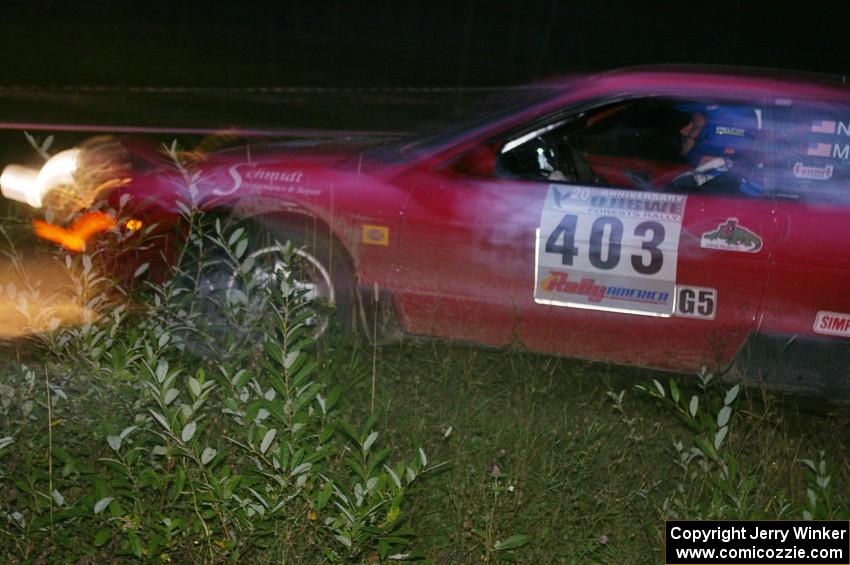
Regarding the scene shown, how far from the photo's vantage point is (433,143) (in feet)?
18.2

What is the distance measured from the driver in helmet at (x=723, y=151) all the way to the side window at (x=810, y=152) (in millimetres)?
95

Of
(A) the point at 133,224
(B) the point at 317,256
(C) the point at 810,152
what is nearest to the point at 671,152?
(C) the point at 810,152

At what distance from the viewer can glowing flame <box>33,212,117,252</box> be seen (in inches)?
186

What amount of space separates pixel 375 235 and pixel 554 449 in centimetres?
151

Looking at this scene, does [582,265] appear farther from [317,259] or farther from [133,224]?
[133,224]

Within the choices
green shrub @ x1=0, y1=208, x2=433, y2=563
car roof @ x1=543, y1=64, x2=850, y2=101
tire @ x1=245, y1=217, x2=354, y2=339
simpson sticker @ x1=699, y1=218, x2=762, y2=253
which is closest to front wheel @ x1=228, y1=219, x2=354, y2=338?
tire @ x1=245, y1=217, x2=354, y2=339

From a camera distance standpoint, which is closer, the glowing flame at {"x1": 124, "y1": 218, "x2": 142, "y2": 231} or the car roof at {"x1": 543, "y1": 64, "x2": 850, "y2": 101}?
the glowing flame at {"x1": 124, "y1": 218, "x2": 142, "y2": 231}

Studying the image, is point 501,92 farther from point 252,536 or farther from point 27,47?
point 252,536

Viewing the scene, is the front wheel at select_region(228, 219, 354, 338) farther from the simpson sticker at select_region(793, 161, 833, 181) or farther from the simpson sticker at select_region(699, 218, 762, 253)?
the simpson sticker at select_region(793, 161, 833, 181)

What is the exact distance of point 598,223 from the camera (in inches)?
201

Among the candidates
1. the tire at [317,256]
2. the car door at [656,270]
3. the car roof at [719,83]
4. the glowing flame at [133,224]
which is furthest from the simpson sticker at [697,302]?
the glowing flame at [133,224]

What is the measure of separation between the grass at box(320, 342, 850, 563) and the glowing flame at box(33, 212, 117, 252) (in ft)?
3.84

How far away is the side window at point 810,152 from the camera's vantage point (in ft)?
16.7

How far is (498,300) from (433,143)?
86cm
